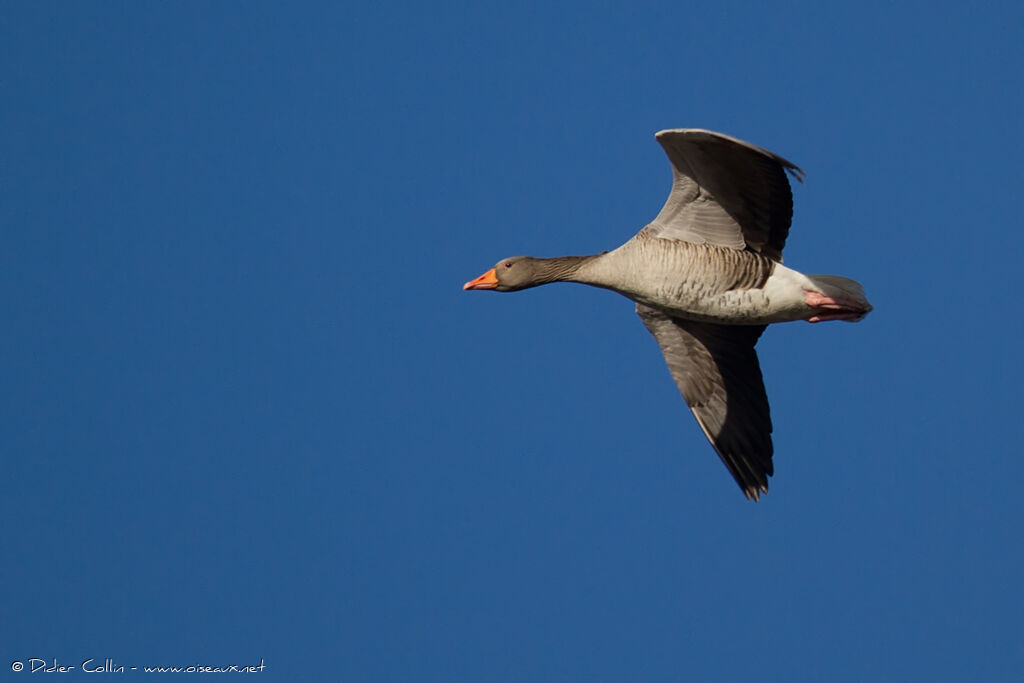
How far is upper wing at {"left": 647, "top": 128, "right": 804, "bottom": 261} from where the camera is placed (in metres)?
8.76

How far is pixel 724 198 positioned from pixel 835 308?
1246 mm

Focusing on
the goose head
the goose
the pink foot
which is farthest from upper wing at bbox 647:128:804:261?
the goose head

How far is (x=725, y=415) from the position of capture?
10.8 metres

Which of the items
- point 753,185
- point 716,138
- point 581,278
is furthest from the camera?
point 581,278

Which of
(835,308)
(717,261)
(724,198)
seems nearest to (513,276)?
(717,261)

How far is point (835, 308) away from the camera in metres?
9.46

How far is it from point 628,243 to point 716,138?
1464mm

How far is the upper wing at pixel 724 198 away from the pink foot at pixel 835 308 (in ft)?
1.44

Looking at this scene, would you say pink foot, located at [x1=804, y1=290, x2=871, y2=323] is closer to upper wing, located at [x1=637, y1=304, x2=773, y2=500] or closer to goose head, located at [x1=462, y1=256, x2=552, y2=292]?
upper wing, located at [x1=637, y1=304, x2=773, y2=500]

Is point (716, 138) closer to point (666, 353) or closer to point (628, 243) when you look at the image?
point (628, 243)

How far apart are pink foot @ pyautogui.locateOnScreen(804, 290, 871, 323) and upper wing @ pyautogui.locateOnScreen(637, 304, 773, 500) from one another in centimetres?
122

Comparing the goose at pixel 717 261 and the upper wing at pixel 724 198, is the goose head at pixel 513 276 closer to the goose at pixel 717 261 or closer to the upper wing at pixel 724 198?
the goose at pixel 717 261

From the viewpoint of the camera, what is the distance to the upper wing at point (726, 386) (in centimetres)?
1067

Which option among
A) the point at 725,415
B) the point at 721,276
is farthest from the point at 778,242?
the point at 725,415
